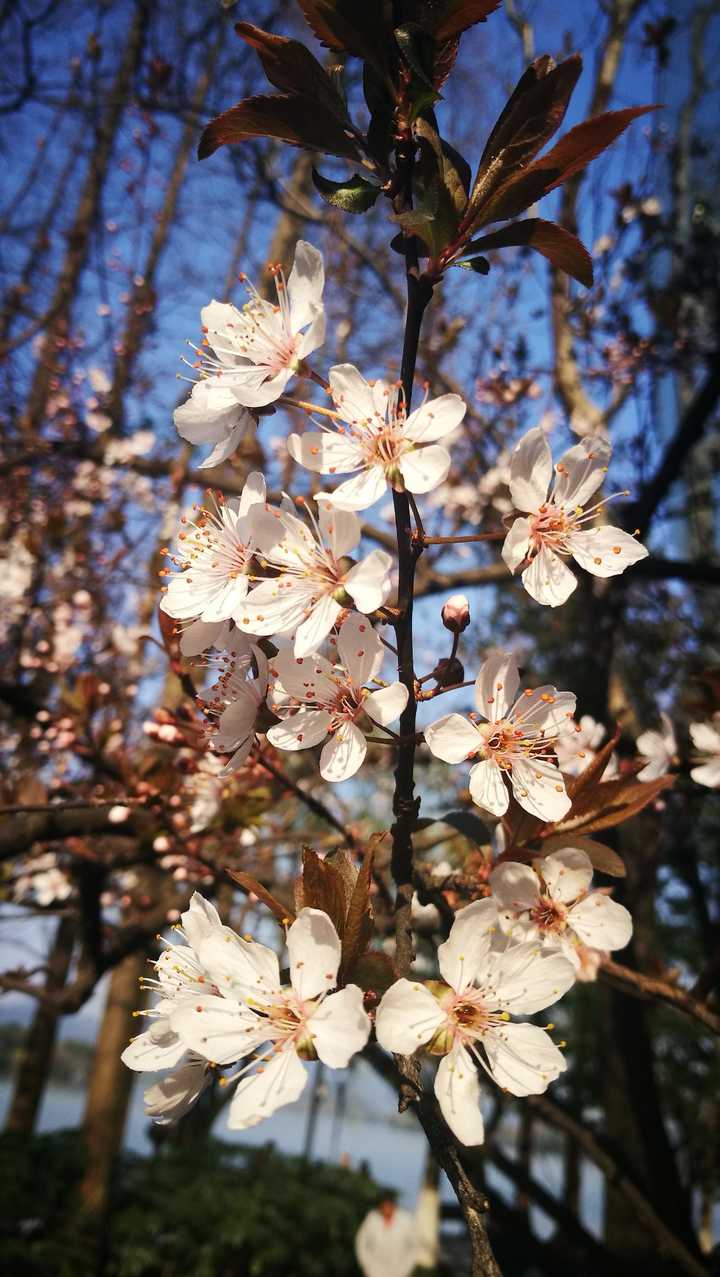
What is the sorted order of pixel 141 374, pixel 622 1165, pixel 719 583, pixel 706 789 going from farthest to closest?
1. pixel 141 374
2. pixel 719 583
3. pixel 622 1165
4. pixel 706 789

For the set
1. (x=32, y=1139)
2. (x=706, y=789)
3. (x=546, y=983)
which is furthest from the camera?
(x=32, y=1139)

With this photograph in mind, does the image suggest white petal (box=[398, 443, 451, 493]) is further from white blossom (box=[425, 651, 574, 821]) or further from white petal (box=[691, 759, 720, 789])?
white petal (box=[691, 759, 720, 789])

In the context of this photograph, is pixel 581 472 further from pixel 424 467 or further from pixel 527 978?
pixel 527 978

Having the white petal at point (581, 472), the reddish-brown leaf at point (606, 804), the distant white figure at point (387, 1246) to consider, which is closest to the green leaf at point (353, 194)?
the white petal at point (581, 472)

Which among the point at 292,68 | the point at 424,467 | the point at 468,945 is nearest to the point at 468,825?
the point at 468,945

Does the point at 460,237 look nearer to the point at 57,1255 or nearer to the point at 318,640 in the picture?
the point at 318,640

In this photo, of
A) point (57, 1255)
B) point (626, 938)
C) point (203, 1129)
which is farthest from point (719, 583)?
point (203, 1129)

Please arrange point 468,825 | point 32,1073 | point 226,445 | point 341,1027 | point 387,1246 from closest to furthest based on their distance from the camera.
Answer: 1. point 341,1027
2. point 226,445
3. point 468,825
4. point 387,1246
5. point 32,1073

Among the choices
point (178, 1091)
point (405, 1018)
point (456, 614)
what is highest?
point (456, 614)
